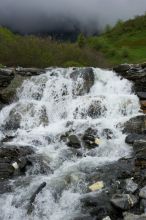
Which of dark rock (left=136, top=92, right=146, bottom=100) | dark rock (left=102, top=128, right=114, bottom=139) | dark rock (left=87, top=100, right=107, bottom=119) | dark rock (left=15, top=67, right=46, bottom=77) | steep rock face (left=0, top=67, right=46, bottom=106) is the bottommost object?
dark rock (left=102, top=128, right=114, bottom=139)

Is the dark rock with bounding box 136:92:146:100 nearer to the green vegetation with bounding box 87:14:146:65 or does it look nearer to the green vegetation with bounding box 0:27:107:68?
the green vegetation with bounding box 0:27:107:68

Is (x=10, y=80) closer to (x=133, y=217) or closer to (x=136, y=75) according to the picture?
(x=136, y=75)

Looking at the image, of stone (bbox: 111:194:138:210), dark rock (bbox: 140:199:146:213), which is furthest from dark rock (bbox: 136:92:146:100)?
dark rock (bbox: 140:199:146:213)

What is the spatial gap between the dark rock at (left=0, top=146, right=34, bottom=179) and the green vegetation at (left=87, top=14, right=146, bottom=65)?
30.6 metres

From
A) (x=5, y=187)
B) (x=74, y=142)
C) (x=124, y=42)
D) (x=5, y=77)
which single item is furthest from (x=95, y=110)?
(x=124, y=42)

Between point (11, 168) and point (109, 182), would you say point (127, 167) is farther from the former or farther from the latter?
point (11, 168)

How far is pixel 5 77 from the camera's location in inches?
1083

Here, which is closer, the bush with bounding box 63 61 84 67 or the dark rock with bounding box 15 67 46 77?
the dark rock with bounding box 15 67 46 77

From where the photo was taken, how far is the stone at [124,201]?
13.3 m

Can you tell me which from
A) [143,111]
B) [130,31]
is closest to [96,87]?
[143,111]

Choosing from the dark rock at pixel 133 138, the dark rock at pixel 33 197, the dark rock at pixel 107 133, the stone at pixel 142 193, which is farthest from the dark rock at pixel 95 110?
the stone at pixel 142 193

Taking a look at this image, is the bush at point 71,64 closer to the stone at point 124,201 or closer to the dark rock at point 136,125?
the dark rock at point 136,125

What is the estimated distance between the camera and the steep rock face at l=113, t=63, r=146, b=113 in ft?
85.4

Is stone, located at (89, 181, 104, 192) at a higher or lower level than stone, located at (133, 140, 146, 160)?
lower
